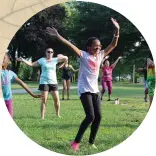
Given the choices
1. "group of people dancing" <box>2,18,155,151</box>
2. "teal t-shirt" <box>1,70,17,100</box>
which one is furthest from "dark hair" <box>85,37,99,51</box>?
"teal t-shirt" <box>1,70,17,100</box>

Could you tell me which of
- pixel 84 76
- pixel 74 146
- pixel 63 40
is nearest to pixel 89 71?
pixel 84 76

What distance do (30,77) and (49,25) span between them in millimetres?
506

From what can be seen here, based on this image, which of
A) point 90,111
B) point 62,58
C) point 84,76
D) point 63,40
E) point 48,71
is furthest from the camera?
point 48,71

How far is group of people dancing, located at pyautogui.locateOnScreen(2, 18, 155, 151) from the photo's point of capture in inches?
116

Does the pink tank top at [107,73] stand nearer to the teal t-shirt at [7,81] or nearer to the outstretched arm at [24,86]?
the outstretched arm at [24,86]

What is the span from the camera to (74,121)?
3.21 metres

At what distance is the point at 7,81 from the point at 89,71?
0.77 m

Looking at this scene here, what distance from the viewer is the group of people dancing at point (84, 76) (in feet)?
9.67

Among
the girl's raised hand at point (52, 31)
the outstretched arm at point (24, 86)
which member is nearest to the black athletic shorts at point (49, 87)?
the outstretched arm at point (24, 86)

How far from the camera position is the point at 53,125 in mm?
3273

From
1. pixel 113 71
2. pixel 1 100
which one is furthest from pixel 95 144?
pixel 1 100

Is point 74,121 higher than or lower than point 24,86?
lower

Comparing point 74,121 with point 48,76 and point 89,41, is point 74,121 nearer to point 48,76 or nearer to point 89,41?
point 48,76

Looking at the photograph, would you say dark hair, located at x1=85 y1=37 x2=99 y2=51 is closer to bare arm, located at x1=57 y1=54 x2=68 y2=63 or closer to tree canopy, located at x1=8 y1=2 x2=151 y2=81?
tree canopy, located at x1=8 y1=2 x2=151 y2=81
